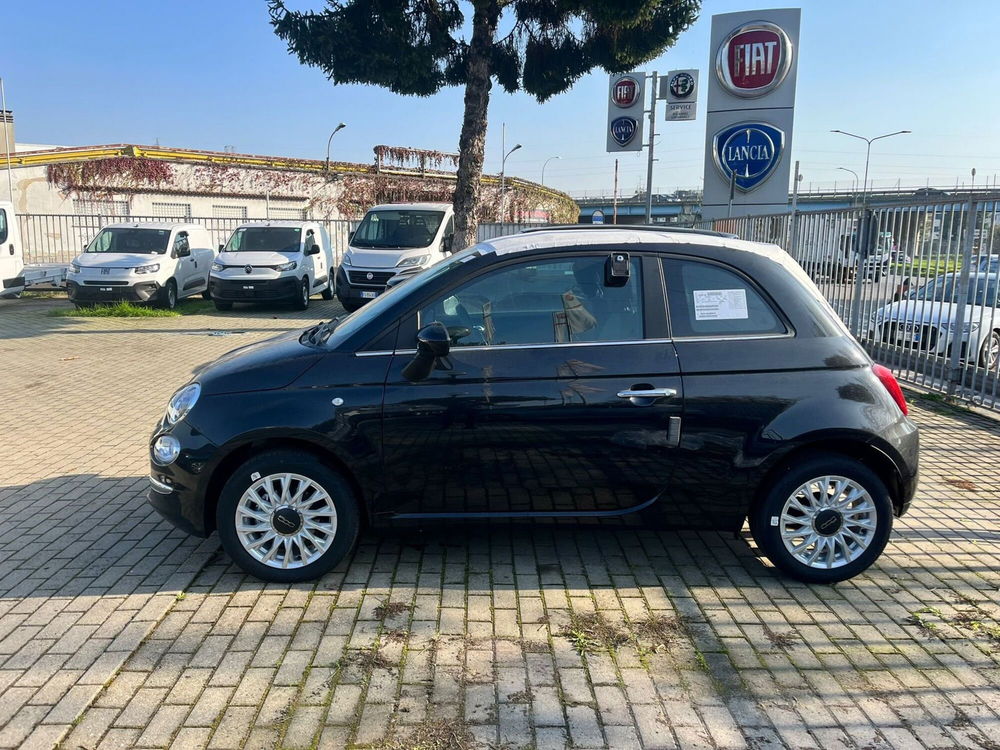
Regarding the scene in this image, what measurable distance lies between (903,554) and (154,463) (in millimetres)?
4204

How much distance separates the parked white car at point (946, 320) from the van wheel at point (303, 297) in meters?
11.8

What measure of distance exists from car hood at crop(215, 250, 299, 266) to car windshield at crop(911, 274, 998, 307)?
1245cm

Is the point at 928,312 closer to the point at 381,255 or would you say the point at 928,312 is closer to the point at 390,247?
the point at 381,255

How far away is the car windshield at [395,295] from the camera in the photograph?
4.20 m

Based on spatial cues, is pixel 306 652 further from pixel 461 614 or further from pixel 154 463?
pixel 154 463

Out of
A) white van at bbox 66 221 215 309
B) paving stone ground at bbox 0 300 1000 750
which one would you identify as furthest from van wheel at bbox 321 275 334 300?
paving stone ground at bbox 0 300 1000 750

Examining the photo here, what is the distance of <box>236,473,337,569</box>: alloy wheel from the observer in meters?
4.03

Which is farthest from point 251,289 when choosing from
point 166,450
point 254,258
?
point 166,450

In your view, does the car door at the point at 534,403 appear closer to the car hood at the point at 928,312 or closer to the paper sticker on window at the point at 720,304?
the paper sticker on window at the point at 720,304

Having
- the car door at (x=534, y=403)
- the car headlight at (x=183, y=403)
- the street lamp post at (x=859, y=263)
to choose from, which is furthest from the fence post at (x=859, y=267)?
the car headlight at (x=183, y=403)

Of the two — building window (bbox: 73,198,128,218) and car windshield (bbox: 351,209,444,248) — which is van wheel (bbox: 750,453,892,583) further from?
building window (bbox: 73,198,128,218)

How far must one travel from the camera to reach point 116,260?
16.8 m

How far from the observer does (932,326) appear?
867 centimetres

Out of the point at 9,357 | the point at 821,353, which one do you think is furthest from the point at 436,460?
the point at 9,357
